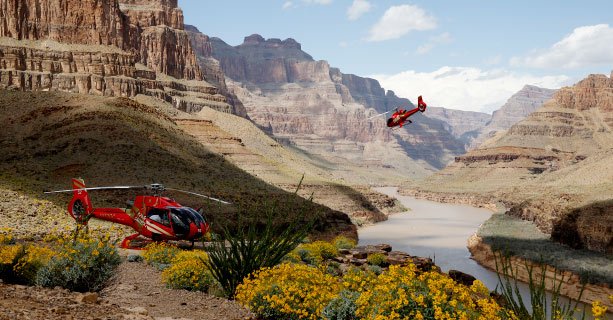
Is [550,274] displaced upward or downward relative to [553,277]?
downward

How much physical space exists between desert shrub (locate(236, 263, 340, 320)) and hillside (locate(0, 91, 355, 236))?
22.2 metres

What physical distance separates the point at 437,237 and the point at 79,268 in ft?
189

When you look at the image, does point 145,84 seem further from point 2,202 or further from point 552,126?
point 552,126

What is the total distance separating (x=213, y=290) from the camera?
13875mm

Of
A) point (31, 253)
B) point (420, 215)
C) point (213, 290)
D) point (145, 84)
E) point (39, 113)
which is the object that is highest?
point (145, 84)

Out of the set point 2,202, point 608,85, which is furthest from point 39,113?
point 608,85

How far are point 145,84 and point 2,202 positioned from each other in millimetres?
79906

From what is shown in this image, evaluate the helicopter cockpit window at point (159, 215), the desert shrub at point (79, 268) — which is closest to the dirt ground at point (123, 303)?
the desert shrub at point (79, 268)

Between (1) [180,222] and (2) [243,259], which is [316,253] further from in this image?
(2) [243,259]

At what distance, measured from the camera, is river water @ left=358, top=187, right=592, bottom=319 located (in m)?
45.1

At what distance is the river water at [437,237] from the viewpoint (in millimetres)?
45094

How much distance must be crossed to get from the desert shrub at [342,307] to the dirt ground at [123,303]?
2.14 metres

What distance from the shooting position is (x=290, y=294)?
10781mm

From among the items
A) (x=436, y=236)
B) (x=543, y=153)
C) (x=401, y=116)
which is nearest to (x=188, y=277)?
(x=401, y=116)
